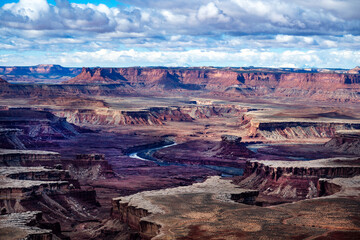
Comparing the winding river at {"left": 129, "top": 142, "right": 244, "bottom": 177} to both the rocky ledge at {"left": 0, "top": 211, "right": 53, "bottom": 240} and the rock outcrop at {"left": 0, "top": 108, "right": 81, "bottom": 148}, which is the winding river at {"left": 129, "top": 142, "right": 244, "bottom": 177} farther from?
the rocky ledge at {"left": 0, "top": 211, "right": 53, "bottom": 240}

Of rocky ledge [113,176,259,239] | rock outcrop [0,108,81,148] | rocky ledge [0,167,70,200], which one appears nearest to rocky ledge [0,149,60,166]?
rocky ledge [0,167,70,200]

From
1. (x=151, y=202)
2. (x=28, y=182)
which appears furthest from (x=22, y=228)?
(x=28, y=182)

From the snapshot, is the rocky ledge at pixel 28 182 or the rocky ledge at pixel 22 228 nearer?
the rocky ledge at pixel 22 228

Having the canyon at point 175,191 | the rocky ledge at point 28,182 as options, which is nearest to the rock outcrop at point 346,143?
the canyon at point 175,191

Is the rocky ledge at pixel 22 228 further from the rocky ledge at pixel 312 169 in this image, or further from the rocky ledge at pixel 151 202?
the rocky ledge at pixel 312 169

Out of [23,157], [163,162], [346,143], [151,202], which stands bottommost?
[163,162]

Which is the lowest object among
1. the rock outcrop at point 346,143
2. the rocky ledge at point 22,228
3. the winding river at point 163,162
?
the winding river at point 163,162

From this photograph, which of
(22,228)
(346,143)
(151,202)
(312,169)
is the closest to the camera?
(22,228)

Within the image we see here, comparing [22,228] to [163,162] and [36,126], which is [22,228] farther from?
[36,126]

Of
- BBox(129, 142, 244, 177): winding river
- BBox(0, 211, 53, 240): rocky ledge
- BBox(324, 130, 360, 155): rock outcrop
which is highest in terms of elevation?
BBox(0, 211, 53, 240): rocky ledge

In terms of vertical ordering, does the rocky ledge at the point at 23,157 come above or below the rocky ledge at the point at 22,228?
below

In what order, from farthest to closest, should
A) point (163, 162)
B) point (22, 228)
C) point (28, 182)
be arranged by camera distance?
point (163, 162)
point (28, 182)
point (22, 228)
